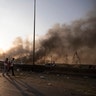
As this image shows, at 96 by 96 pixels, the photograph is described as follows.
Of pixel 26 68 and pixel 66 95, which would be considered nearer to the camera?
pixel 66 95

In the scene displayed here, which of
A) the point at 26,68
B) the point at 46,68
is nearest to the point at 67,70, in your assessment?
the point at 46,68

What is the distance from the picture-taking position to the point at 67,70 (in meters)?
37.0

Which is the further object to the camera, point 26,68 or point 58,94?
point 26,68

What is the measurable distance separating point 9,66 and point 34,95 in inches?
687

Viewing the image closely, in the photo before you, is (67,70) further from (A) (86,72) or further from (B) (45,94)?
(B) (45,94)

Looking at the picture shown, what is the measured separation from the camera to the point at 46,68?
39.5 meters

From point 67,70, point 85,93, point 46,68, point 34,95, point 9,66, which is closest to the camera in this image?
point 34,95

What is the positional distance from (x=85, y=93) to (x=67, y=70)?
20018mm

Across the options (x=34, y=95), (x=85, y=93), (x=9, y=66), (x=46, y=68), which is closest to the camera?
(x=34, y=95)

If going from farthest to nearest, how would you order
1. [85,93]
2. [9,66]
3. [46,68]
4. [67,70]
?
[46,68], [67,70], [9,66], [85,93]

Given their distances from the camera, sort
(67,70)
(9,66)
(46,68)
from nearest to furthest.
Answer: (9,66), (67,70), (46,68)

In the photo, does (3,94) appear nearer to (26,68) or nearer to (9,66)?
(9,66)

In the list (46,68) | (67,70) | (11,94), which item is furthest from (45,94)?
(46,68)

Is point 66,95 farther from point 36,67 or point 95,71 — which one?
point 36,67
